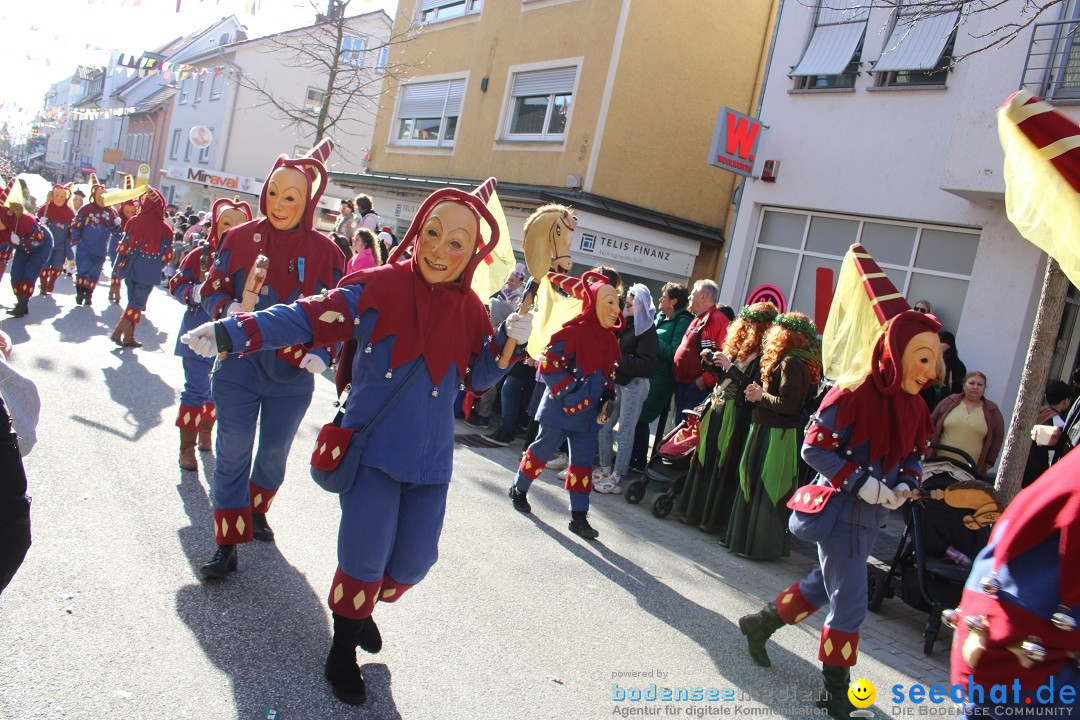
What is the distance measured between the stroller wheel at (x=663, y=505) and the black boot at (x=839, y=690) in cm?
346

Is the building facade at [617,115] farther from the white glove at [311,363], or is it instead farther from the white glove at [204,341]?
the white glove at [204,341]

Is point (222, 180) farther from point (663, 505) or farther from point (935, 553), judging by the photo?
point (935, 553)

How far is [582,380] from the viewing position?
639cm

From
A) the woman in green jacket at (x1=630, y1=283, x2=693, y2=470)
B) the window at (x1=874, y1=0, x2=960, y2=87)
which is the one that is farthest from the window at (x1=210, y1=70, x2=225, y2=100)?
the woman in green jacket at (x1=630, y1=283, x2=693, y2=470)

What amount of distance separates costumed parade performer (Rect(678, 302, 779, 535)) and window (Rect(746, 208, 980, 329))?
4488 millimetres

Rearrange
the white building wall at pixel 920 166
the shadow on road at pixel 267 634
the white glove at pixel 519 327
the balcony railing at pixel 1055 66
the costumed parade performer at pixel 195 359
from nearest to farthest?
the shadow on road at pixel 267 634, the white glove at pixel 519 327, the costumed parade performer at pixel 195 359, the balcony railing at pixel 1055 66, the white building wall at pixel 920 166

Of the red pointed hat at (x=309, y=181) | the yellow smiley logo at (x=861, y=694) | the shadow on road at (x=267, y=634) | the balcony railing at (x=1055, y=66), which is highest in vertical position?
the balcony railing at (x=1055, y=66)

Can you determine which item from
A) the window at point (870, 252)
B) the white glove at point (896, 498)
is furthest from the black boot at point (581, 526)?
the window at point (870, 252)

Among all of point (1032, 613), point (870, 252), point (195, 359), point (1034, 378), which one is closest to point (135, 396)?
point (195, 359)

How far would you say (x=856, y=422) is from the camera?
4.08 meters

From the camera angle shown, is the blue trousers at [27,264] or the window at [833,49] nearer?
the window at [833,49]

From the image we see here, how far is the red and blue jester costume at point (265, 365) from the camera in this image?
433 cm

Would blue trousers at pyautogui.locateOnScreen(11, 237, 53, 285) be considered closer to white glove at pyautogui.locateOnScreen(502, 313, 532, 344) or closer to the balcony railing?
white glove at pyautogui.locateOnScreen(502, 313, 532, 344)

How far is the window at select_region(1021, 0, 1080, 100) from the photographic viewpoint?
923 centimetres
